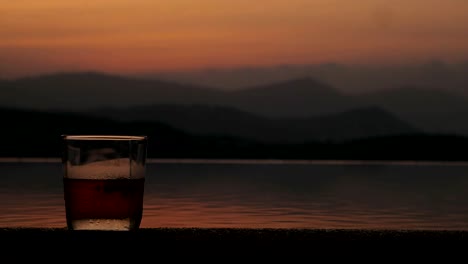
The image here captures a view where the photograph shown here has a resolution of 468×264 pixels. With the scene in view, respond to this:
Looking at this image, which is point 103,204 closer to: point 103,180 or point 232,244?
point 103,180

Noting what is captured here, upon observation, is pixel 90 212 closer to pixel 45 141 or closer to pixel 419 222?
pixel 419 222

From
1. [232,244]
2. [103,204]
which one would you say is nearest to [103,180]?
[103,204]

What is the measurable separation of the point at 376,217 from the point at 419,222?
3.87 ft

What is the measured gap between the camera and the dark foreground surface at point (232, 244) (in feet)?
10.0

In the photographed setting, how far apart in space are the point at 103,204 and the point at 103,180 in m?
0.10

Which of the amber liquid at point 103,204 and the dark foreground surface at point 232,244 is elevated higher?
the amber liquid at point 103,204

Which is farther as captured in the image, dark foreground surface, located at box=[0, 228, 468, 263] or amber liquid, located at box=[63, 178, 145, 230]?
amber liquid, located at box=[63, 178, 145, 230]

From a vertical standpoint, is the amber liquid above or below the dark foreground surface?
above

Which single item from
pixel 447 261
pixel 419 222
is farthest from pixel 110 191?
Result: pixel 419 222

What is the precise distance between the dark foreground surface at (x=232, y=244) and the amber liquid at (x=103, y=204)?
0.26 ft

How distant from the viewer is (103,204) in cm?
359

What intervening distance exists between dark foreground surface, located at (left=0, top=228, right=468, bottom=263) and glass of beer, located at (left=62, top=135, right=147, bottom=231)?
0.10 meters

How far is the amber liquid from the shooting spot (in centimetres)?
355

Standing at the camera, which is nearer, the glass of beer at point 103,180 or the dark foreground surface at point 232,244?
the dark foreground surface at point 232,244
